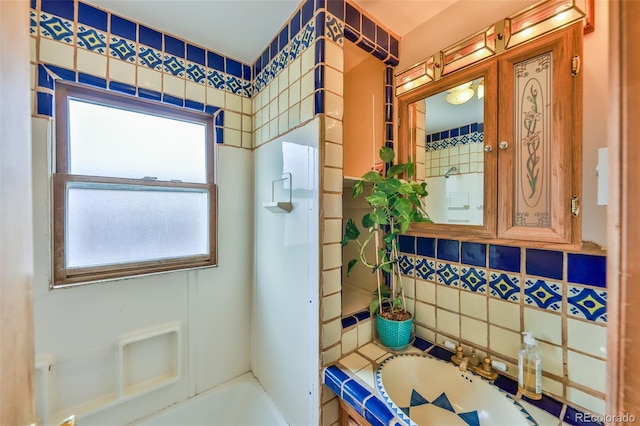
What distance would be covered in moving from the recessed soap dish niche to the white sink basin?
3.52 feet

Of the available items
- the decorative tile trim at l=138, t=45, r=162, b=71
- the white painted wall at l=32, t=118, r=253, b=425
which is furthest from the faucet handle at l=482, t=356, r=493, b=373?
the decorative tile trim at l=138, t=45, r=162, b=71

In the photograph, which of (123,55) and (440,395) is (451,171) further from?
(123,55)

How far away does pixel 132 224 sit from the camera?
117cm

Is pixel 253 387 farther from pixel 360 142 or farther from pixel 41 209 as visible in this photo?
pixel 360 142

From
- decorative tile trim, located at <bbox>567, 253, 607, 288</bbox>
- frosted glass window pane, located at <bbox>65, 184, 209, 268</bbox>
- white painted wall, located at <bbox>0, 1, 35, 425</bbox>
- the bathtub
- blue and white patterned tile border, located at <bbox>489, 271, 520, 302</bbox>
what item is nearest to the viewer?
white painted wall, located at <bbox>0, 1, 35, 425</bbox>

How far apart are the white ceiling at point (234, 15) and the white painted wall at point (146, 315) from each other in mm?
590

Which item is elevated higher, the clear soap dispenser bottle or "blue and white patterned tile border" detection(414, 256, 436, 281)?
"blue and white patterned tile border" detection(414, 256, 436, 281)

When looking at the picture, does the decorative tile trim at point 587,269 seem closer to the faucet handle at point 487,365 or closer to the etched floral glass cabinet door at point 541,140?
the etched floral glass cabinet door at point 541,140

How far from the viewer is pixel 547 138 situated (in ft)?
2.48

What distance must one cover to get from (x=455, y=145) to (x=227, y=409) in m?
1.85

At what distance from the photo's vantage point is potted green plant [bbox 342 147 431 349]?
945mm

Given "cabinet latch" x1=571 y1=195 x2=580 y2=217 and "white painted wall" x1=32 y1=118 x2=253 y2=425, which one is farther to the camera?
"white painted wall" x1=32 y1=118 x2=253 y2=425

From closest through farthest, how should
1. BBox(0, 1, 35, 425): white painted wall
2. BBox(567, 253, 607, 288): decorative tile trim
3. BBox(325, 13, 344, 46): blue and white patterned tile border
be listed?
BBox(0, 1, 35, 425): white painted wall
BBox(567, 253, 607, 288): decorative tile trim
BBox(325, 13, 344, 46): blue and white patterned tile border

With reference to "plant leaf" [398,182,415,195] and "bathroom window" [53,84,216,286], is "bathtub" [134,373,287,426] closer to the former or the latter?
"bathroom window" [53,84,216,286]
